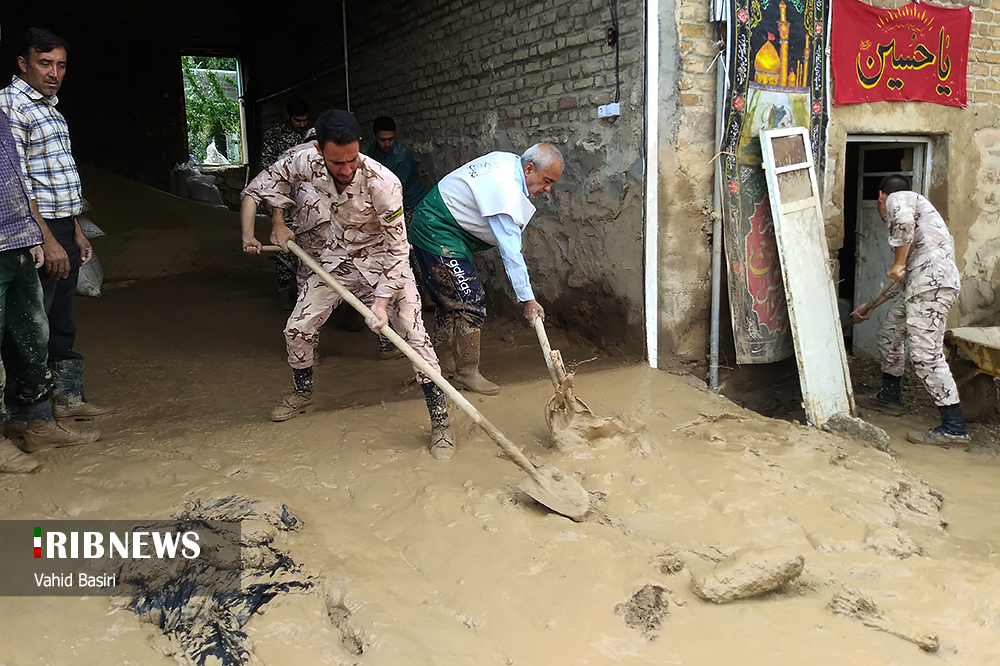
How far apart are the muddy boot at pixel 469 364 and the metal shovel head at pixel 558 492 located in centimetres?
126

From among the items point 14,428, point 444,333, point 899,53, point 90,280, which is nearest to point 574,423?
point 444,333

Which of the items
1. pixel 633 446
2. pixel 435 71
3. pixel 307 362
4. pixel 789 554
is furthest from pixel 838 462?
pixel 435 71

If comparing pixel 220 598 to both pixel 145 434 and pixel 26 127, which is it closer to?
pixel 145 434

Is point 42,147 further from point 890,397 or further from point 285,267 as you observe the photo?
point 890,397

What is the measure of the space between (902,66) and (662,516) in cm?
432

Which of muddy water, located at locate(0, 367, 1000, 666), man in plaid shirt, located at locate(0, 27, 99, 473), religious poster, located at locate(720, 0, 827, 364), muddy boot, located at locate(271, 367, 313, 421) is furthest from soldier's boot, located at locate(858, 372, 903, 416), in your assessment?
man in plaid shirt, located at locate(0, 27, 99, 473)

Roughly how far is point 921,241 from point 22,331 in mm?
5289

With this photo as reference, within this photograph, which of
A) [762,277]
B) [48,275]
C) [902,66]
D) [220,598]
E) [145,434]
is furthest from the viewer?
[902,66]

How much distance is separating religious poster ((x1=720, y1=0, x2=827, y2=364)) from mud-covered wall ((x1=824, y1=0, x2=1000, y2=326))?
29.5 inches

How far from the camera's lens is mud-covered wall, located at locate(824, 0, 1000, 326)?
18.6ft

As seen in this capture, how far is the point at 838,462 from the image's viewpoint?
12.9 feet

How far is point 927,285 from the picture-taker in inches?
198

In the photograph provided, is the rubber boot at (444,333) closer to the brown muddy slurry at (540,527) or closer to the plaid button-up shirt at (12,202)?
the brown muddy slurry at (540,527)

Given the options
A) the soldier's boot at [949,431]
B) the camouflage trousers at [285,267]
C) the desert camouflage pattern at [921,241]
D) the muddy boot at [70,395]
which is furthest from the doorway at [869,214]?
the muddy boot at [70,395]
